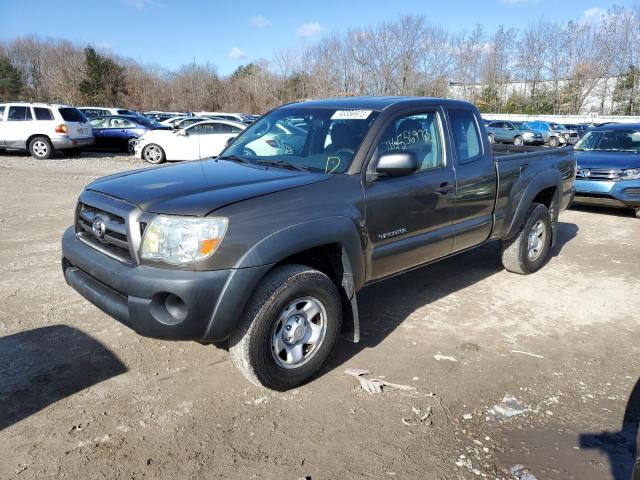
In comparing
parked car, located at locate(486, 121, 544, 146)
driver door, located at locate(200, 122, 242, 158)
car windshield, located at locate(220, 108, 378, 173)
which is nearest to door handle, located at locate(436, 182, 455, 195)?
car windshield, located at locate(220, 108, 378, 173)

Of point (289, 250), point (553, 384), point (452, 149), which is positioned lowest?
point (553, 384)

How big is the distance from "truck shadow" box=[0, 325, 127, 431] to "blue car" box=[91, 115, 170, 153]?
52.0 ft

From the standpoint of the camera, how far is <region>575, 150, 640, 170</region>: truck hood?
8688 millimetres

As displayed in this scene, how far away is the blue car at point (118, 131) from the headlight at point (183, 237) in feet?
55.3

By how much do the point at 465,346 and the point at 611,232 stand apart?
542 centimetres

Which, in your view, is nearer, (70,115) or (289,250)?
(289,250)

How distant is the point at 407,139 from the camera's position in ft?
13.1

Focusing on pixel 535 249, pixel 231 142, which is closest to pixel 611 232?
A: pixel 535 249

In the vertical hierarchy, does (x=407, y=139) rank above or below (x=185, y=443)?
above

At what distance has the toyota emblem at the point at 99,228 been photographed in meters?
3.19

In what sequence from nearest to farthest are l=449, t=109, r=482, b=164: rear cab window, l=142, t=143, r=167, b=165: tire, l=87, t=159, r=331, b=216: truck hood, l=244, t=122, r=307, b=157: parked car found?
l=87, t=159, r=331, b=216: truck hood < l=244, t=122, r=307, b=157: parked car < l=449, t=109, r=482, b=164: rear cab window < l=142, t=143, r=167, b=165: tire

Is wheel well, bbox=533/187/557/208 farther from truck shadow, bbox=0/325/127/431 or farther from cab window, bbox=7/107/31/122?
cab window, bbox=7/107/31/122

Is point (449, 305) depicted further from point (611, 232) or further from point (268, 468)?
point (611, 232)

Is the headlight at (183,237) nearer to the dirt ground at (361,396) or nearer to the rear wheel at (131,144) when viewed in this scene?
the dirt ground at (361,396)
